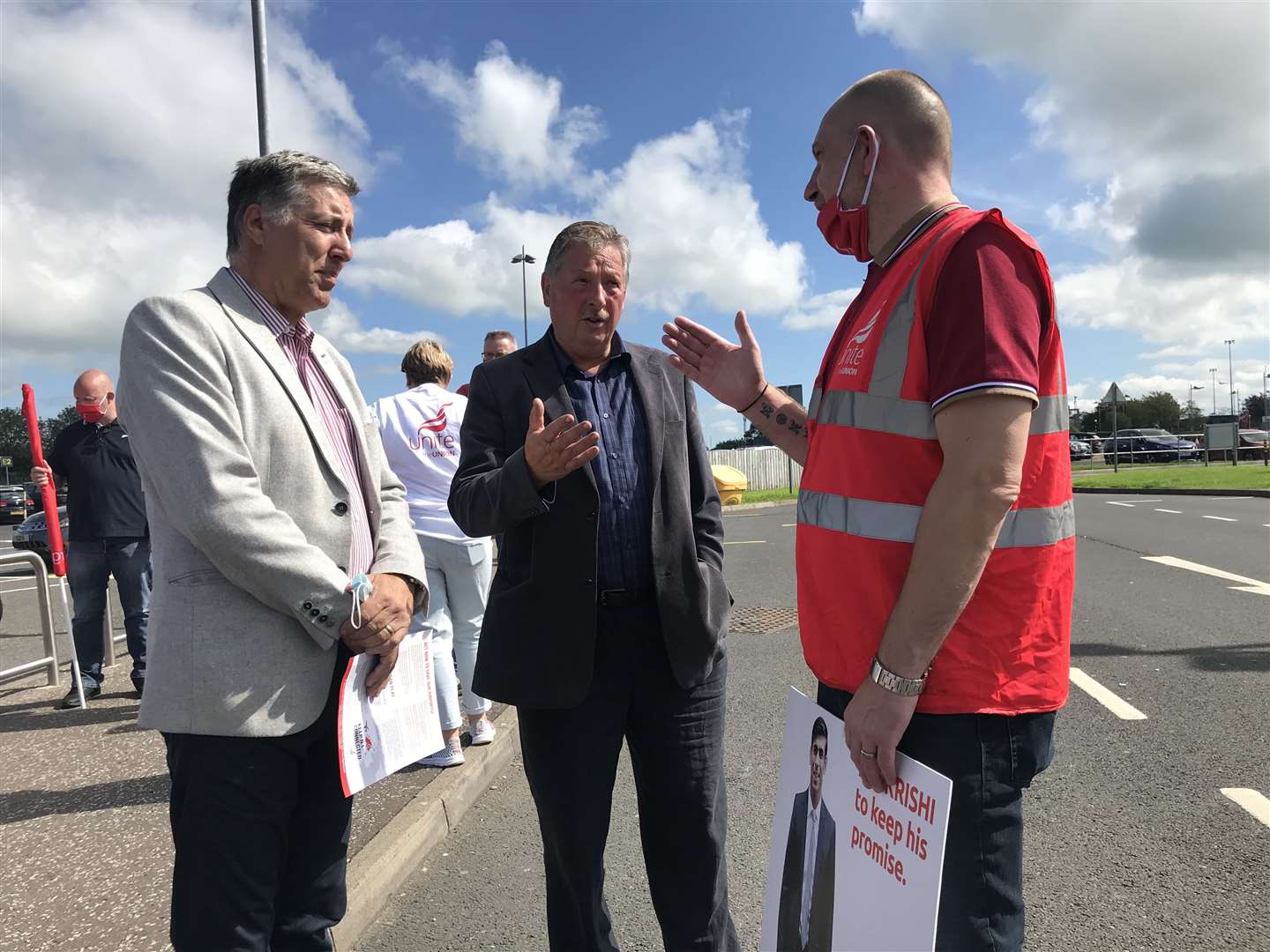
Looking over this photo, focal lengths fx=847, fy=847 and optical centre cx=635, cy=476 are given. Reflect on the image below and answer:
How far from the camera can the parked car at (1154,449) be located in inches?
1722

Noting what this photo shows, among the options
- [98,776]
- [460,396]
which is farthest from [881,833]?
[98,776]

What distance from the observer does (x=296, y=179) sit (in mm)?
2055

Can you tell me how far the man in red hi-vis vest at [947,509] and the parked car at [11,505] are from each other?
38.6m

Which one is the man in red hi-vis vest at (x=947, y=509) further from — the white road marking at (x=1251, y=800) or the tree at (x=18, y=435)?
the tree at (x=18, y=435)

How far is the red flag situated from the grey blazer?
4.55m

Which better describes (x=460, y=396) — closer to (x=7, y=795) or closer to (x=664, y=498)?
(x=664, y=498)

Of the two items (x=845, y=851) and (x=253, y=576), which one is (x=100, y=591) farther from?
(x=845, y=851)

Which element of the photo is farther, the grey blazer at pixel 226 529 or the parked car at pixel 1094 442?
the parked car at pixel 1094 442

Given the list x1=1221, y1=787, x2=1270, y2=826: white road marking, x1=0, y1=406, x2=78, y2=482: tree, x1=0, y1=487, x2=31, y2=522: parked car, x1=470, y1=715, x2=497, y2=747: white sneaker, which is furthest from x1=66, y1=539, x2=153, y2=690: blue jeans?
x1=0, y1=406, x2=78, y2=482: tree

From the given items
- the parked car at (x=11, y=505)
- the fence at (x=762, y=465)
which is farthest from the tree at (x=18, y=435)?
the fence at (x=762, y=465)

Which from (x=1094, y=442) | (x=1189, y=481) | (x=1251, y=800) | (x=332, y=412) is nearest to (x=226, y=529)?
(x=332, y=412)

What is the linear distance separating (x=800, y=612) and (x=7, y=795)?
13.5 feet

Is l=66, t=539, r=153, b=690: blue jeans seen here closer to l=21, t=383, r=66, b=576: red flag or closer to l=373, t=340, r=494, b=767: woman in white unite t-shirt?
l=21, t=383, r=66, b=576: red flag

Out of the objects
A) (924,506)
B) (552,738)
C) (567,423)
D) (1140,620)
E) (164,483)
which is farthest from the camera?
(1140,620)
